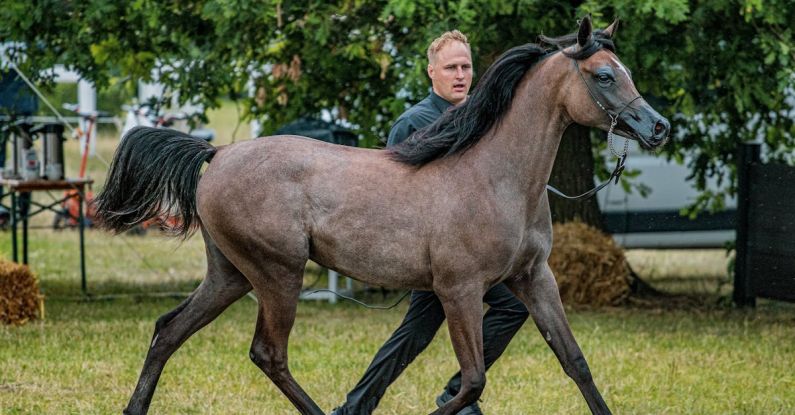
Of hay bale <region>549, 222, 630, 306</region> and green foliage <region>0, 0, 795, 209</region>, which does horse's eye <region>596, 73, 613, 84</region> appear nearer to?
green foliage <region>0, 0, 795, 209</region>

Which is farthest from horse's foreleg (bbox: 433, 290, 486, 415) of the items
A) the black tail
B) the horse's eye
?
the black tail

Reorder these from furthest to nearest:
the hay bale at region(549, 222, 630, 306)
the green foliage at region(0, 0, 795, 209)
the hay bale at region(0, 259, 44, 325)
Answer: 1. the hay bale at region(549, 222, 630, 306)
2. the hay bale at region(0, 259, 44, 325)
3. the green foliage at region(0, 0, 795, 209)

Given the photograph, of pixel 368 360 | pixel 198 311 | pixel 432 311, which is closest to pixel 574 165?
pixel 368 360

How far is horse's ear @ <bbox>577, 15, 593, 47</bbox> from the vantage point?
5.18m

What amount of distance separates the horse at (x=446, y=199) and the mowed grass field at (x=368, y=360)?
0.54 metres

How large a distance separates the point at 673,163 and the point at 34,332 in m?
7.74

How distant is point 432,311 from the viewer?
5984 millimetres

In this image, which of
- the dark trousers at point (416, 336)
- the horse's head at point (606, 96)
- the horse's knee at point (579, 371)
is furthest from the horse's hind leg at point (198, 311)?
the horse's head at point (606, 96)

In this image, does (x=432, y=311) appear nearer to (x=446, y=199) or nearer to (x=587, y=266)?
(x=446, y=199)

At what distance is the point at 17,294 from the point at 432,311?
494cm

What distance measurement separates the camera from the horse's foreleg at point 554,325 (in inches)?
219

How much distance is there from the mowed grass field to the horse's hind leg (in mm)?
233

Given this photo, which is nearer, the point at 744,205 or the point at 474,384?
the point at 474,384

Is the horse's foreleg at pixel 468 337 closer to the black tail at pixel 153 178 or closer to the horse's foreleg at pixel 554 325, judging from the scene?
the horse's foreleg at pixel 554 325
